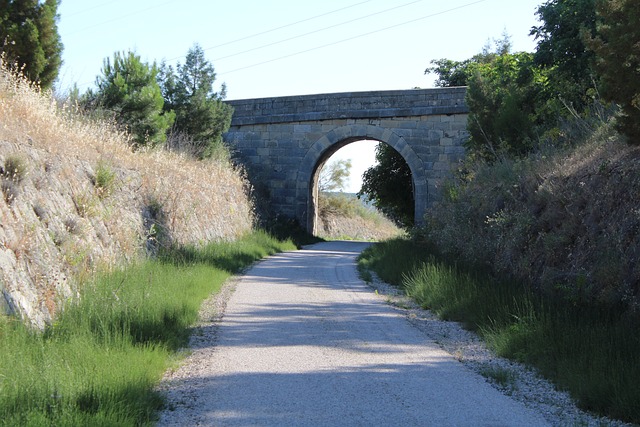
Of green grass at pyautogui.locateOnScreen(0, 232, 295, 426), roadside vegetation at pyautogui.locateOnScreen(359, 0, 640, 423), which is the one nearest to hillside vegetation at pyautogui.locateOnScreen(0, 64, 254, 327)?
green grass at pyautogui.locateOnScreen(0, 232, 295, 426)

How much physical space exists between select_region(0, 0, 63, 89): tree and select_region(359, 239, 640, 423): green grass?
832cm

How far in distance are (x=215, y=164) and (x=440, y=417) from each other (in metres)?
18.3

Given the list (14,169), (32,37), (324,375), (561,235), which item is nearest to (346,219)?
(32,37)

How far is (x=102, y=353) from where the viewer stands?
6055mm

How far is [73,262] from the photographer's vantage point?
884 centimetres

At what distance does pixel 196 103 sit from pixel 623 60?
1591 centimetres

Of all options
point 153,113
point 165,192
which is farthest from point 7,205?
point 153,113

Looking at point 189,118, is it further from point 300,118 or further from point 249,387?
point 249,387

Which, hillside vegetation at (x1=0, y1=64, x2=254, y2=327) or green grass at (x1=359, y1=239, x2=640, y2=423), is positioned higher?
hillside vegetation at (x1=0, y1=64, x2=254, y2=327)

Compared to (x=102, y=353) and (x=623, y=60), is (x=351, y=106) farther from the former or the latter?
(x=102, y=353)

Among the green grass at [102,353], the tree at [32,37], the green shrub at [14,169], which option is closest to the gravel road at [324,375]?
the green grass at [102,353]

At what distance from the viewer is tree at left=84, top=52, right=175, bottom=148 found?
56.0ft

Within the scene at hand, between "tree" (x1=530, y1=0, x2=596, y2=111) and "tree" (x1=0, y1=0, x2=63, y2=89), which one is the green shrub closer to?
"tree" (x1=0, y1=0, x2=63, y2=89)

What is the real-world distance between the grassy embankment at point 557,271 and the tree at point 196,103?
1040 cm
